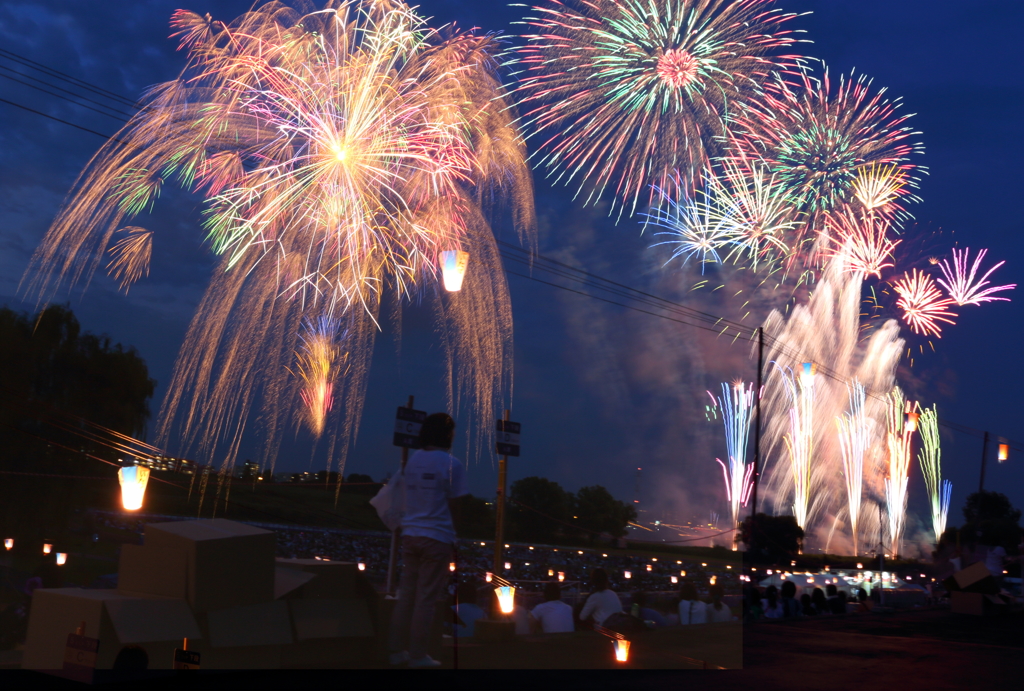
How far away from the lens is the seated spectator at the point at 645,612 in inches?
283

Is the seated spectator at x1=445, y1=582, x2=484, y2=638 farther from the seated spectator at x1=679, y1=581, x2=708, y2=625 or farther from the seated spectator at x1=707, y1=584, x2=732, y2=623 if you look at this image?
the seated spectator at x1=707, y1=584, x2=732, y2=623

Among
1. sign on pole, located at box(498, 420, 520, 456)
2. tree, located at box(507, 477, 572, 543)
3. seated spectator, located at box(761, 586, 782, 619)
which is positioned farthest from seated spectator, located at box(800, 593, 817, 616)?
tree, located at box(507, 477, 572, 543)

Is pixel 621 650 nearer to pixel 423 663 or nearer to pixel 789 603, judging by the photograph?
pixel 423 663

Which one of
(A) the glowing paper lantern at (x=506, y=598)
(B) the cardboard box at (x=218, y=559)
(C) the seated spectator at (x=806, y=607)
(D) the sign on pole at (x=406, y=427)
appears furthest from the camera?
(C) the seated spectator at (x=806, y=607)

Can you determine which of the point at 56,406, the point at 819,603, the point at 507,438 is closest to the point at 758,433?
the point at 819,603

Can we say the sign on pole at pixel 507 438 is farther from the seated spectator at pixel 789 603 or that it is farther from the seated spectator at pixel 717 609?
the seated spectator at pixel 789 603

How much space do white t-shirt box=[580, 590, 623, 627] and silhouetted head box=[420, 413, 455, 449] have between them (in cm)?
261

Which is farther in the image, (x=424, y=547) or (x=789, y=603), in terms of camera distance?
(x=789, y=603)

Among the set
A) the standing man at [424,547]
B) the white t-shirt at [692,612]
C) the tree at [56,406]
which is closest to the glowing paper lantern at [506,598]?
the white t-shirt at [692,612]

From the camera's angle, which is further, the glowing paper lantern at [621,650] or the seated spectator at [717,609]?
the seated spectator at [717,609]

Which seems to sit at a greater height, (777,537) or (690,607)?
(690,607)

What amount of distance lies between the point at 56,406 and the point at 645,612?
79.3 feet

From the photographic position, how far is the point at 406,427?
7699mm

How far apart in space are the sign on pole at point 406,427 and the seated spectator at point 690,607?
3339 mm
